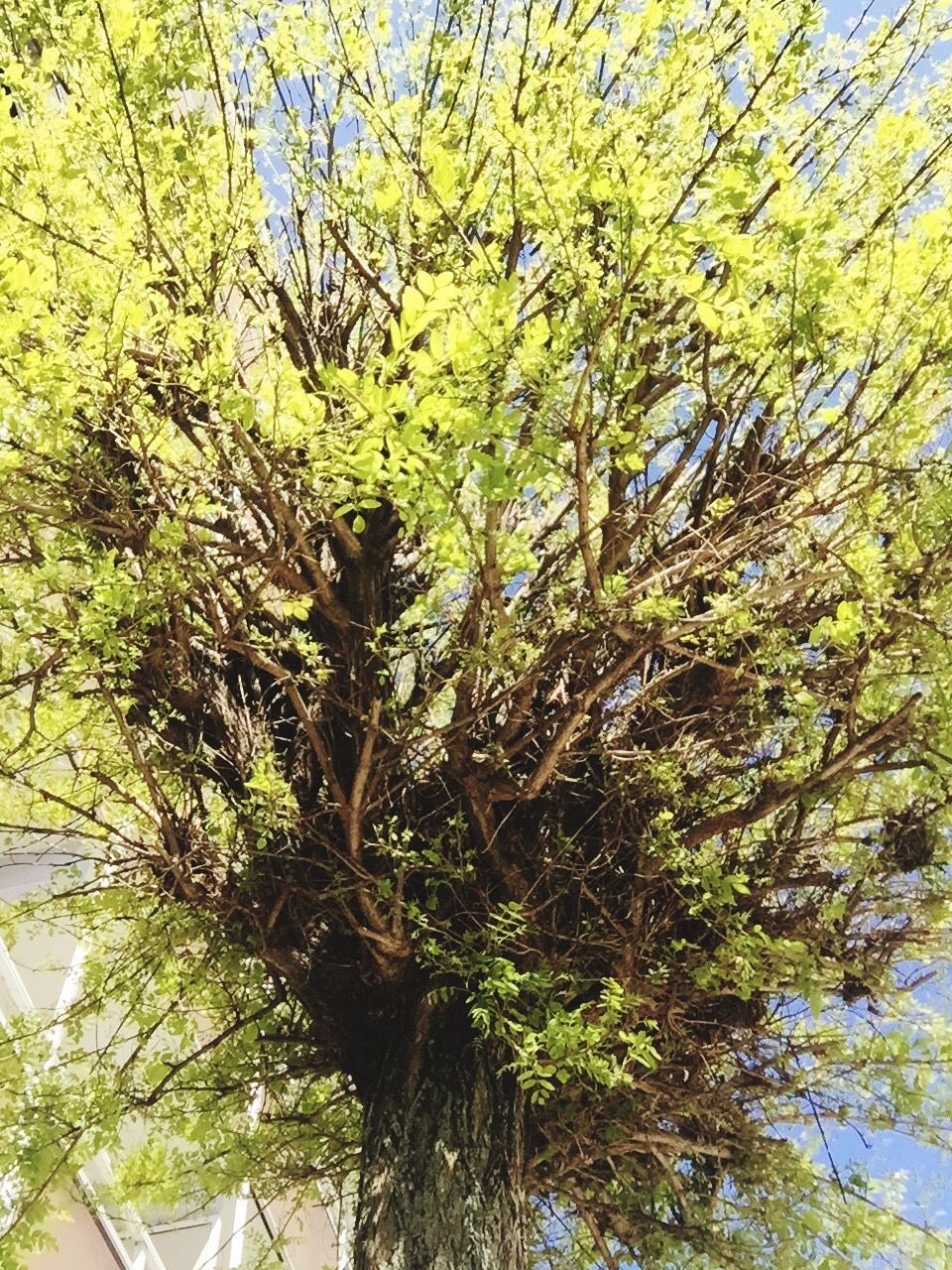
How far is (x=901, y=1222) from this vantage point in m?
3.47

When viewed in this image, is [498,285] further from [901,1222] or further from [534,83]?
[901,1222]

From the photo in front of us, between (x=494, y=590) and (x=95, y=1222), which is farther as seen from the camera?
(x=95, y=1222)

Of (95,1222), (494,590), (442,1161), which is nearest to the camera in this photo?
(494,590)

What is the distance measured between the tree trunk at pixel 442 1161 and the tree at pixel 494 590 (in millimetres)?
12

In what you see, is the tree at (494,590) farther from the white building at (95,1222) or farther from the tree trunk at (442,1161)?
the white building at (95,1222)

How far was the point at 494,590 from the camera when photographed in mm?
2195

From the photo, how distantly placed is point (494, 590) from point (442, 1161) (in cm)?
140

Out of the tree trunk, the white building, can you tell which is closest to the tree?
the tree trunk

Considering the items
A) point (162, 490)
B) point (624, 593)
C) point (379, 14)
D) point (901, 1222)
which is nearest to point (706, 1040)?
point (901, 1222)

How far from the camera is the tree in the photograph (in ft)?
6.23

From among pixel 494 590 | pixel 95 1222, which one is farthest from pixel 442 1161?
pixel 95 1222

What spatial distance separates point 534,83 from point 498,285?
763 mm

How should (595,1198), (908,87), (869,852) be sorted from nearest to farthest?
1. (908,87)
2. (869,852)
3. (595,1198)

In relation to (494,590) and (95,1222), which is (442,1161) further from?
(95,1222)
